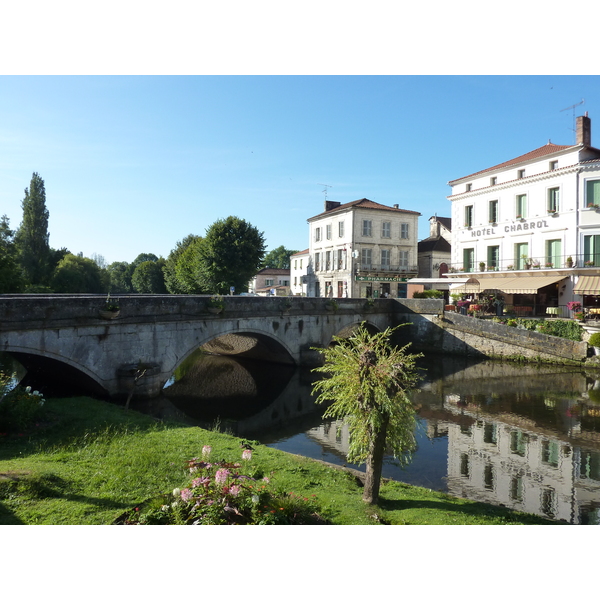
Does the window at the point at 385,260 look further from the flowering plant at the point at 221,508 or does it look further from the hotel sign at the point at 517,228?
the flowering plant at the point at 221,508

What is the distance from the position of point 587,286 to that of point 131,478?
2526cm

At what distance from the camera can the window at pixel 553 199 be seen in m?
26.2

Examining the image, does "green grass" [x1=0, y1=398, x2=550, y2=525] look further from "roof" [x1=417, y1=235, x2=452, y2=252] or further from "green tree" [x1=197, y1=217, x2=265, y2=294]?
"roof" [x1=417, y1=235, x2=452, y2=252]

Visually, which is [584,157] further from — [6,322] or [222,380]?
[6,322]

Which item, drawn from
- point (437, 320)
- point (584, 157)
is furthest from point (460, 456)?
point (584, 157)

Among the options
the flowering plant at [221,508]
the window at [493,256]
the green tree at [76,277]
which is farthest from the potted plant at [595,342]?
the green tree at [76,277]

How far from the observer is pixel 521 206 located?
28.3 metres

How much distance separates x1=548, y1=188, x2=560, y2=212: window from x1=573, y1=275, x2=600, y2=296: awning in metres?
4.49

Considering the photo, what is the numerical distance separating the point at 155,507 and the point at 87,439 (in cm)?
436

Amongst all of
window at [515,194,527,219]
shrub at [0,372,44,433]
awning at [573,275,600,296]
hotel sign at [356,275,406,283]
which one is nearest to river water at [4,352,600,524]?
awning at [573,275,600,296]

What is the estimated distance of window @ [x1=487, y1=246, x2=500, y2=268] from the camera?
97.8 feet

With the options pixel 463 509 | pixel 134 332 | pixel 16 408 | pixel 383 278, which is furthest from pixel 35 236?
pixel 463 509

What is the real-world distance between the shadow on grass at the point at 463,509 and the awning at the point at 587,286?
20287 mm

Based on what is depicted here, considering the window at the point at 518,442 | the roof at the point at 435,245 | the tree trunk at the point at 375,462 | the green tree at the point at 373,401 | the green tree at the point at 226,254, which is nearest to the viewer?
the green tree at the point at 373,401
